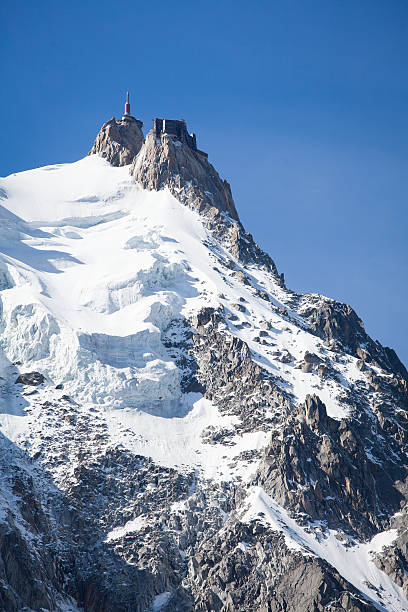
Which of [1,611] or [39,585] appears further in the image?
[39,585]

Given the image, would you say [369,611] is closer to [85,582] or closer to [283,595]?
[283,595]

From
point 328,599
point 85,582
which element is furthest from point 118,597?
point 328,599

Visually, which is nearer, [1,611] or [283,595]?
[1,611]

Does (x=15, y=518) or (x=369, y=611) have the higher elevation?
(x=15, y=518)

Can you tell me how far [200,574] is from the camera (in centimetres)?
19788

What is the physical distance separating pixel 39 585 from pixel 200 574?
87.7 feet

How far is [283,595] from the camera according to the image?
19300cm

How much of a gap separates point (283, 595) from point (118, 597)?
26087 millimetres

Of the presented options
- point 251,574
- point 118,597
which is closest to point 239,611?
point 251,574

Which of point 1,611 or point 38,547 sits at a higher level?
→ point 38,547

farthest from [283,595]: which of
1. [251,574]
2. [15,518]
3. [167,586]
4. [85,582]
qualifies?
[15,518]

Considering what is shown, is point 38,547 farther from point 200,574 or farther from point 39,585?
point 200,574

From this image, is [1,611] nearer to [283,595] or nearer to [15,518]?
[15,518]

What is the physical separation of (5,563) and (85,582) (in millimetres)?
16757
